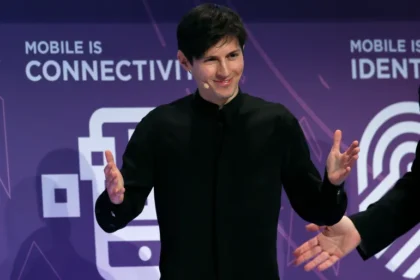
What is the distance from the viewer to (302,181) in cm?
228

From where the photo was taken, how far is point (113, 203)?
2.19 m

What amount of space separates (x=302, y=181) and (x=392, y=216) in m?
0.26

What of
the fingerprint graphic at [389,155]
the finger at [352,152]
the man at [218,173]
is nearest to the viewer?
the finger at [352,152]

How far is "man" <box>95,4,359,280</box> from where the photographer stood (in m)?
2.21

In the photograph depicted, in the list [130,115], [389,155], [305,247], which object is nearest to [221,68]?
[305,247]

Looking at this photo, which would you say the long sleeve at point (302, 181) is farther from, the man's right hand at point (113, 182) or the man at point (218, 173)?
the man's right hand at point (113, 182)

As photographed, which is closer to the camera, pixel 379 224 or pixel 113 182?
pixel 113 182

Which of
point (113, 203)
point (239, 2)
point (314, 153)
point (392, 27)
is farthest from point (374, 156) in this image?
point (113, 203)

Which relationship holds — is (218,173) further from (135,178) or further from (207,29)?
(207,29)

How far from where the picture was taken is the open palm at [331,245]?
93.7 inches

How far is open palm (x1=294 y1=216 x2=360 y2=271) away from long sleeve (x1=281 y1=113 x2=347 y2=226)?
0.09 metres

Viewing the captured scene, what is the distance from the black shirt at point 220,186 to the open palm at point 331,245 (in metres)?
0.10

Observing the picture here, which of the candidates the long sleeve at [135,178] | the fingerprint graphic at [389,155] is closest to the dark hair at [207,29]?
the long sleeve at [135,178]

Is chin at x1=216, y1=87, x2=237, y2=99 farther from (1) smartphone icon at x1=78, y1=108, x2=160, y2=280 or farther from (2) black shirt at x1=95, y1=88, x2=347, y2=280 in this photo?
(1) smartphone icon at x1=78, y1=108, x2=160, y2=280
